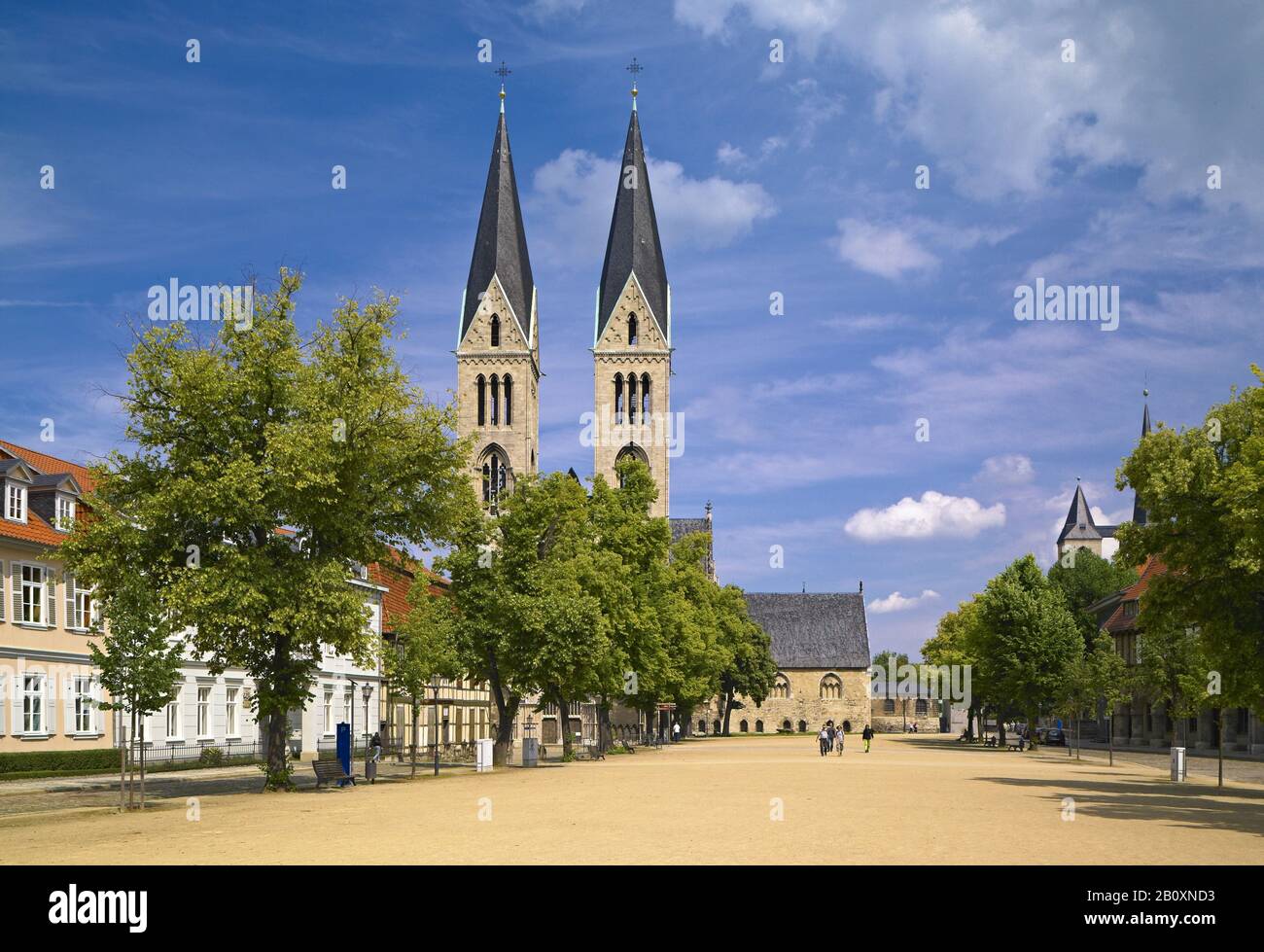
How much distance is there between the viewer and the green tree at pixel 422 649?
43.6 metres

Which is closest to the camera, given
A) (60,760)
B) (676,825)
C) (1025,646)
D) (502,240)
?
(676,825)

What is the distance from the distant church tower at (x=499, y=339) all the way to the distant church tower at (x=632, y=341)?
6888 mm

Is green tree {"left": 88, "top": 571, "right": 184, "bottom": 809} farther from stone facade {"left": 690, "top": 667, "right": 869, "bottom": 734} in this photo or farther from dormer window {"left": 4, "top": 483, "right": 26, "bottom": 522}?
stone facade {"left": 690, "top": 667, "right": 869, "bottom": 734}

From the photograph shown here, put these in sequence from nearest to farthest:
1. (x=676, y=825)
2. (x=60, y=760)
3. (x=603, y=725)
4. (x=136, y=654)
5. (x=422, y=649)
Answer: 1. (x=676, y=825)
2. (x=136, y=654)
3. (x=60, y=760)
4. (x=422, y=649)
5. (x=603, y=725)

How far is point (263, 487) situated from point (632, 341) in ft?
300

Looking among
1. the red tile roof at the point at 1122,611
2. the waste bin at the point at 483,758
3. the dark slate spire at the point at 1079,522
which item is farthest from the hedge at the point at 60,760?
the dark slate spire at the point at 1079,522

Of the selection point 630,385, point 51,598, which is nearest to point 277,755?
point 51,598

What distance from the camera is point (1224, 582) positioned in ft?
116

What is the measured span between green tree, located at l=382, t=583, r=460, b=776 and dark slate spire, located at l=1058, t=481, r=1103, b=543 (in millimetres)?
160523

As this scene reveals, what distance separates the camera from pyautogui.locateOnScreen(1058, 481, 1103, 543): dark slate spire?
19238 centimetres

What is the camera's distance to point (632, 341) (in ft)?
402

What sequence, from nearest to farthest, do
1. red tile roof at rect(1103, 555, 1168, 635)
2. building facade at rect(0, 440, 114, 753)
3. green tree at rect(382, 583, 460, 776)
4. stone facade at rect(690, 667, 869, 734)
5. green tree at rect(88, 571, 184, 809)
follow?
green tree at rect(88, 571, 184, 809) → building facade at rect(0, 440, 114, 753) → green tree at rect(382, 583, 460, 776) → red tile roof at rect(1103, 555, 1168, 635) → stone facade at rect(690, 667, 869, 734)

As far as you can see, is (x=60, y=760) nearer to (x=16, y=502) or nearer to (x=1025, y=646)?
(x=16, y=502)

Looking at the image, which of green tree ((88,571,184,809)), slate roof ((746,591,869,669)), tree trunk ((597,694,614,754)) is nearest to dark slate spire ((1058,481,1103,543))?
slate roof ((746,591,869,669))
